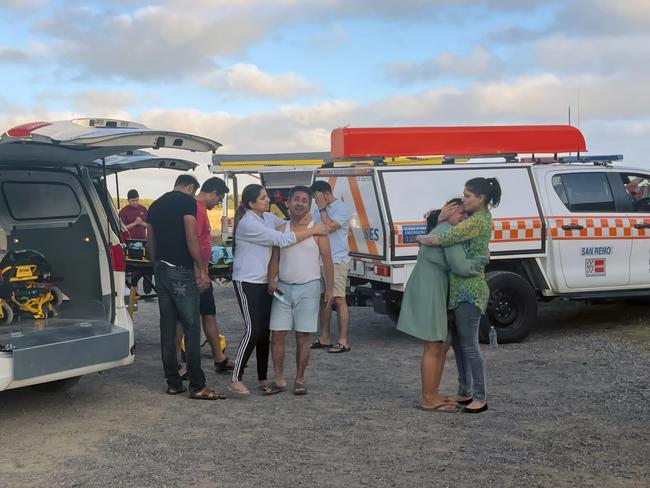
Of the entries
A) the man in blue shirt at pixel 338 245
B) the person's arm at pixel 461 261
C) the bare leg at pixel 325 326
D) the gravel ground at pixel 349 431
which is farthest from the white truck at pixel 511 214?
the person's arm at pixel 461 261

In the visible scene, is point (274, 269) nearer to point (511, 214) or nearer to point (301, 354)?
point (301, 354)

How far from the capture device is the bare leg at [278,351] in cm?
660

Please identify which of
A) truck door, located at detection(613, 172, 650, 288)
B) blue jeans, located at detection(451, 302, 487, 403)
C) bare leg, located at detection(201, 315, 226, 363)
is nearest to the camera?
blue jeans, located at detection(451, 302, 487, 403)

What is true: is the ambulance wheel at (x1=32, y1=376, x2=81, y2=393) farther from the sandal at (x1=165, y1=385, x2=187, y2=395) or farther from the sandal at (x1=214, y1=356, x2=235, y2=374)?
the sandal at (x1=214, y1=356, x2=235, y2=374)

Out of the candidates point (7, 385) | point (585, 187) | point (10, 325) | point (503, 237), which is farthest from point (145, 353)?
point (585, 187)

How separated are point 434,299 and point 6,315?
3.12 m

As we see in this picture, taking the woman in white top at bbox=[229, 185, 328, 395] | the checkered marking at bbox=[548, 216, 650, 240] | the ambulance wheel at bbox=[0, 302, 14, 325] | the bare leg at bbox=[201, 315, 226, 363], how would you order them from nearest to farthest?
the ambulance wheel at bbox=[0, 302, 14, 325] → the woman in white top at bbox=[229, 185, 328, 395] → the bare leg at bbox=[201, 315, 226, 363] → the checkered marking at bbox=[548, 216, 650, 240]

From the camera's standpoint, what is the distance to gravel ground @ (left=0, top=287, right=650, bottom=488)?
15.4 feet

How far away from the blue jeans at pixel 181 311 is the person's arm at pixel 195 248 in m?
0.06

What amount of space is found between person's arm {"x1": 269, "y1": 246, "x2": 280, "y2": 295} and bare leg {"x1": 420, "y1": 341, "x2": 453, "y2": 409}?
1237mm

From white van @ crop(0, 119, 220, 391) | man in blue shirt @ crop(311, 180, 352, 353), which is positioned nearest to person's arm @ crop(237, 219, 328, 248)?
white van @ crop(0, 119, 220, 391)

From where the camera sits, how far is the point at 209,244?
7.05 meters

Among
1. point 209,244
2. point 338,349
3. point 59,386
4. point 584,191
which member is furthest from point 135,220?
point 584,191

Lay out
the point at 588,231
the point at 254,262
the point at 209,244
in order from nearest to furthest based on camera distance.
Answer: the point at 254,262 < the point at 209,244 < the point at 588,231
